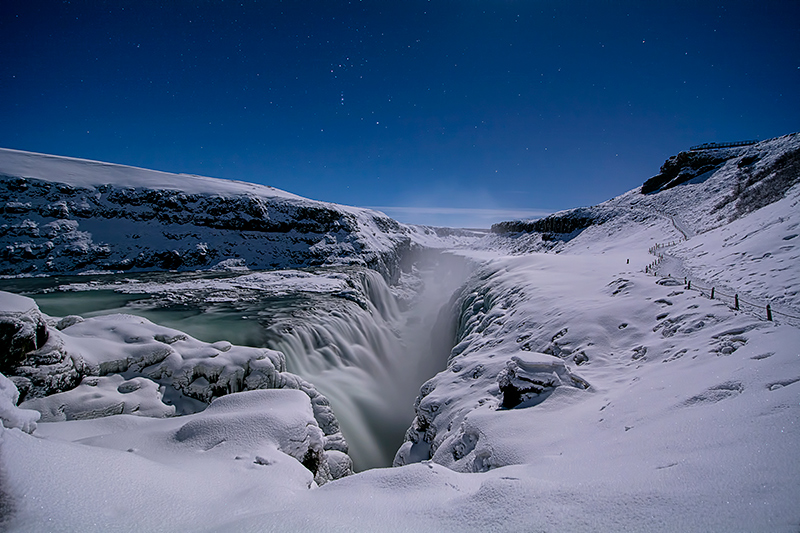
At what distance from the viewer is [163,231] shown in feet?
150

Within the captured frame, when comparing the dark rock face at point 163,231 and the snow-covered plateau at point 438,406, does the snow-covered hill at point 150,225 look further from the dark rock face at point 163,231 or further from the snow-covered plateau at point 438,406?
the snow-covered plateau at point 438,406

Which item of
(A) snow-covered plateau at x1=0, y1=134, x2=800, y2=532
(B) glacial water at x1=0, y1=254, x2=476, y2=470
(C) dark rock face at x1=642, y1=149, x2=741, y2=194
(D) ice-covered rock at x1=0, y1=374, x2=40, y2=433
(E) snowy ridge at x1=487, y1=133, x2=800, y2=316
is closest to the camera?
(A) snow-covered plateau at x1=0, y1=134, x2=800, y2=532

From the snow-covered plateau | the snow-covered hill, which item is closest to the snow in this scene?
the snow-covered hill

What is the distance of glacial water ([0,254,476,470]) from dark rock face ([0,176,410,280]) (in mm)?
6668

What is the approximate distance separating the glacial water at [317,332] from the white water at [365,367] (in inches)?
2.5

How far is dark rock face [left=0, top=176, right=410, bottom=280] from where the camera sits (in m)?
38.5

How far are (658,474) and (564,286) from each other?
1415 centimetres

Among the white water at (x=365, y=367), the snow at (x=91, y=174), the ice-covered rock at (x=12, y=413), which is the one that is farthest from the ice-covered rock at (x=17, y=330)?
the snow at (x=91, y=174)

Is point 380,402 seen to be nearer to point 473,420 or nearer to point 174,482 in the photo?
point 473,420

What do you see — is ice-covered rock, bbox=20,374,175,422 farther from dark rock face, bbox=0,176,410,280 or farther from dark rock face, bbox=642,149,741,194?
dark rock face, bbox=642,149,741,194

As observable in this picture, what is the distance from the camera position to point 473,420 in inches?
296

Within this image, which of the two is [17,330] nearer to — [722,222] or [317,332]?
[317,332]

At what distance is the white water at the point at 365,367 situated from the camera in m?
14.5

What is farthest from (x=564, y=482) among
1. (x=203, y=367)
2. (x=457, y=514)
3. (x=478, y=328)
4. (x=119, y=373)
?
(x=478, y=328)
